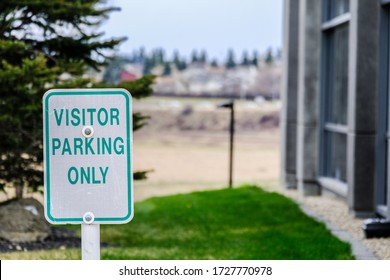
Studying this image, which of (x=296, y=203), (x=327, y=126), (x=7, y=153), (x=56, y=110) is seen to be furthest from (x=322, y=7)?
(x=56, y=110)

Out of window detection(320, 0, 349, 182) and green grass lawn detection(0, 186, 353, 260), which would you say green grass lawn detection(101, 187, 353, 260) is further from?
window detection(320, 0, 349, 182)

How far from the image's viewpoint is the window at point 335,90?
14.1m

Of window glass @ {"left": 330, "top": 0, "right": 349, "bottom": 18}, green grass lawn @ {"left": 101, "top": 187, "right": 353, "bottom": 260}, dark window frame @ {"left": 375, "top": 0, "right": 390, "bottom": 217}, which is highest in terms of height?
window glass @ {"left": 330, "top": 0, "right": 349, "bottom": 18}

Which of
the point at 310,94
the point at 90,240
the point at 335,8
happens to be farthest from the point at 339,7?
the point at 90,240

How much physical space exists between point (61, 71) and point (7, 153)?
4.16 ft

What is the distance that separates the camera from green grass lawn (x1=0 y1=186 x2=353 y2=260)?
31.2 ft

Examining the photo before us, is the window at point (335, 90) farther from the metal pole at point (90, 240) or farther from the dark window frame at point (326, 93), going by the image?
the metal pole at point (90, 240)

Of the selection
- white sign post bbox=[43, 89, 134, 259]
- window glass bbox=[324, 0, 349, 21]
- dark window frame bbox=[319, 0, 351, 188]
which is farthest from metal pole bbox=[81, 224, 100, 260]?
dark window frame bbox=[319, 0, 351, 188]

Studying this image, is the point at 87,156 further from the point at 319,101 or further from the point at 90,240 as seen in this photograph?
the point at 319,101

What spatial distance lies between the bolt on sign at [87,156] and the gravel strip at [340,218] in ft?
19.7

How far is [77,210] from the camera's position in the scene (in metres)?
3.11

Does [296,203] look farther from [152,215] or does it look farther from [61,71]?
[61,71]

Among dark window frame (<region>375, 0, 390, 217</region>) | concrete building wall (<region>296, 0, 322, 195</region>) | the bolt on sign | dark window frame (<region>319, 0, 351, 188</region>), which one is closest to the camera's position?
the bolt on sign

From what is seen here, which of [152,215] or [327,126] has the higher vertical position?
[327,126]
